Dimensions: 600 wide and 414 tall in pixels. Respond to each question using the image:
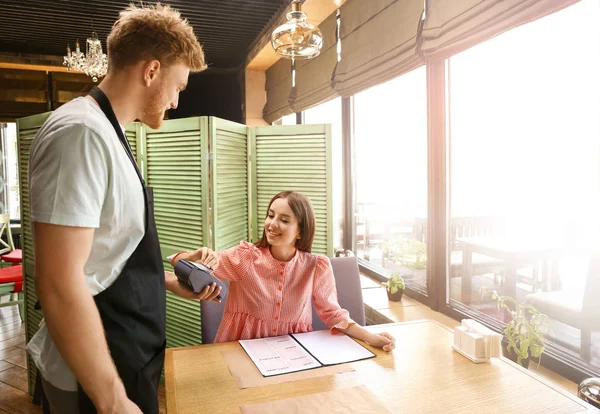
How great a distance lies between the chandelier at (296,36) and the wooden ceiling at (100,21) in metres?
2.21

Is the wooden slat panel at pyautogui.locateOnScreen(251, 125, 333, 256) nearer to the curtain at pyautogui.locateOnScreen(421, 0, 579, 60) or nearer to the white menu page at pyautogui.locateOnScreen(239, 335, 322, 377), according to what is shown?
the curtain at pyautogui.locateOnScreen(421, 0, 579, 60)

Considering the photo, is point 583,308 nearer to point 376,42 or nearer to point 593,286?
point 593,286

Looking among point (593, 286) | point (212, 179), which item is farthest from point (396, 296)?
point (212, 179)

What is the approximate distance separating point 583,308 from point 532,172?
65 cm

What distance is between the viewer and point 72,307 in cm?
77

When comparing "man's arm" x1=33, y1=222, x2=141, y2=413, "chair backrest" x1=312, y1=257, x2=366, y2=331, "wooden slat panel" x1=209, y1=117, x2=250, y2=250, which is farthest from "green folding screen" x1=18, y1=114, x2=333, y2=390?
"man's arm" x1=33, y1=222, x2=141, y2=413

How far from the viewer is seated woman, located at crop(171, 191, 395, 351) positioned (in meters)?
1.67

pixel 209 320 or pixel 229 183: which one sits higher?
pixel 229 183

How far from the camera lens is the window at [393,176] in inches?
109

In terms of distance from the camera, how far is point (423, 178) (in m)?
2.68

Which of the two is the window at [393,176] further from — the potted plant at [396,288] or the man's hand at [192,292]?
the man's hand at [192,292]

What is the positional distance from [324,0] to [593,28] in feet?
6.79

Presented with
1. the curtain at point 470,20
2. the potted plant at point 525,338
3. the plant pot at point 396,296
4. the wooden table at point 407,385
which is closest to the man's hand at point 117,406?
the wooden table at point 407,385

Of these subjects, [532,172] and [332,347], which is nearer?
[332,347]
